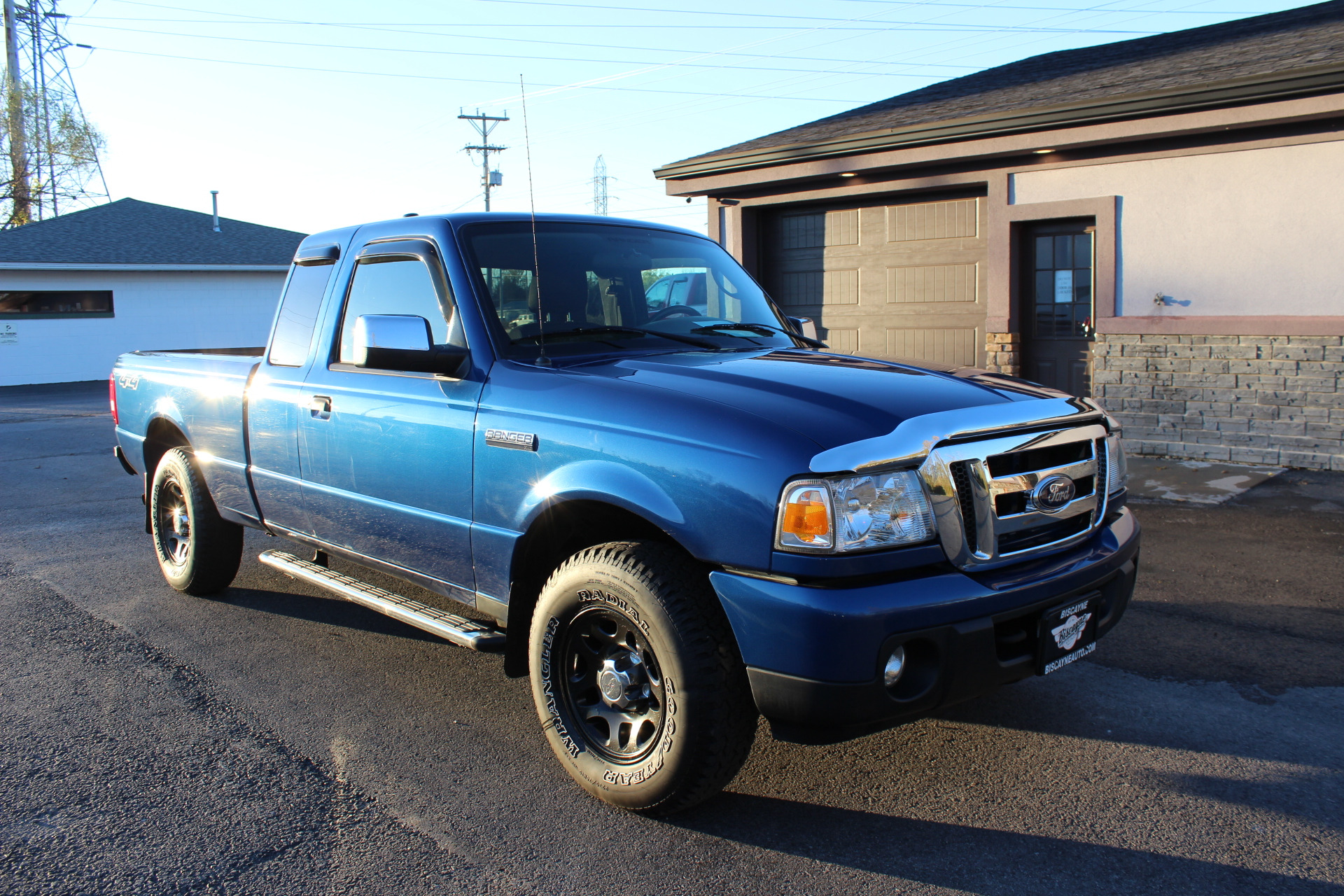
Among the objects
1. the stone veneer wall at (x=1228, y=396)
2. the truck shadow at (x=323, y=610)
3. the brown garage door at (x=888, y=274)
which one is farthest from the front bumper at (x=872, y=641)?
the brown garage door at (x=888, y=274)

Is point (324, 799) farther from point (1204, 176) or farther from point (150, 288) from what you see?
point (150, 288)

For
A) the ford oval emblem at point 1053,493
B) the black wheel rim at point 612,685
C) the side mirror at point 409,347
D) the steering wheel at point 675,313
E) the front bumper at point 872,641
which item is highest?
the steering wheel at point 675,313

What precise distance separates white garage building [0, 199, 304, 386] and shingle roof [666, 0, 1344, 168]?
17524 millimetres

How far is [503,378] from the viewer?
351 cm

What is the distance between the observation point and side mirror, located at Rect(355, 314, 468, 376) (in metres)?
3.59

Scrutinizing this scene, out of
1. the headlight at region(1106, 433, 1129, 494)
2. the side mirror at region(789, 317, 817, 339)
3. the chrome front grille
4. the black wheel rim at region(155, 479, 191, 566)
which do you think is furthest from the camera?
the black wheel rim at region(155, 479, 191, 566)

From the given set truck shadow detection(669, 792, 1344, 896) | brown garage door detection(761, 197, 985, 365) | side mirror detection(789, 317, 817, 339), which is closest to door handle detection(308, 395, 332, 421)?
side mirror detection(789, 317, 817, 339)

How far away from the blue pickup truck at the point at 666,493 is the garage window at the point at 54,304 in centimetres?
2596

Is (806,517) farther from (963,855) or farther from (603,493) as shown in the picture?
(963,855)

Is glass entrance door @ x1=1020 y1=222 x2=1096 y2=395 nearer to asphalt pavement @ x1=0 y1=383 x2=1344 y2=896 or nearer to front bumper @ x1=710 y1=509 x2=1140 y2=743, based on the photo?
asphalt pavement @ x1=0 y1=383 x2=1344 y2=896

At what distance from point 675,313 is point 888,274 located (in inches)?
316

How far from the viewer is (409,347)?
3.60m

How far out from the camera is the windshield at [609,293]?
3785mm

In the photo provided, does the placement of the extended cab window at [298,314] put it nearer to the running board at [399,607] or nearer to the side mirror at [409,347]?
the running board at [399,607]
